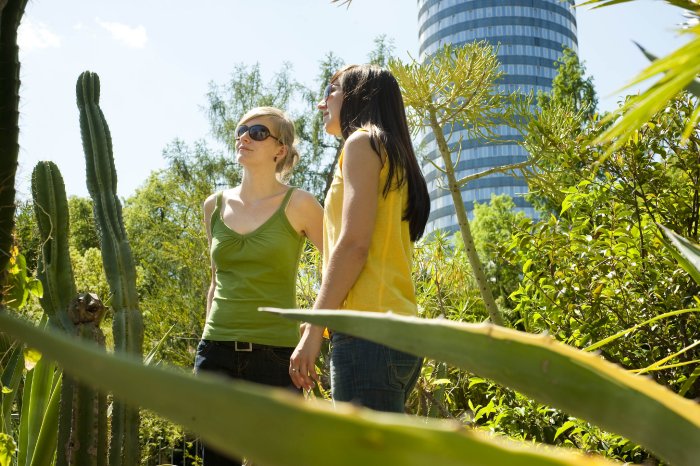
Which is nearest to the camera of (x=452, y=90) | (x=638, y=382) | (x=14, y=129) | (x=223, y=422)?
(x=223, y=422)

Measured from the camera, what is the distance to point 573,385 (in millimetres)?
553

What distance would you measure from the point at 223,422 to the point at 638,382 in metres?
0.36

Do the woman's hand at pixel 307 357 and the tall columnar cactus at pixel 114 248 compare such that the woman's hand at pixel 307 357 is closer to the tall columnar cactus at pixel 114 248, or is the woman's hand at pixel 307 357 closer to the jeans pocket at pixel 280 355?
the jeans pocket at pixel 280 355

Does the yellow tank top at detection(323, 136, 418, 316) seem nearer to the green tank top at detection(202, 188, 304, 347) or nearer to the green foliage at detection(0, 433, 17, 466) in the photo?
the green tank top at detection(202, 188, 304, 347)

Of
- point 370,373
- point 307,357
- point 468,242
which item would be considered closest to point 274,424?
point 370,373

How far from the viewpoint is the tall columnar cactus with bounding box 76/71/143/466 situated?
141 inches

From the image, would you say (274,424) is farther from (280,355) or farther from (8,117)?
(280,355)

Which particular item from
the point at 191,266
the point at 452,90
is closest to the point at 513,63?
the point at 191,266

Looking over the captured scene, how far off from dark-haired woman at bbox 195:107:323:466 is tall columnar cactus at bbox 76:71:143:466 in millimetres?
796

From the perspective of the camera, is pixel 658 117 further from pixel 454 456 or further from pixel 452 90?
pixel 454 456

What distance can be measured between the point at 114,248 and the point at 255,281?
4.50ft

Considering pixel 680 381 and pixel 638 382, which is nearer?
pixel 638 382

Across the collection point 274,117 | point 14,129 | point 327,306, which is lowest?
point 327,306

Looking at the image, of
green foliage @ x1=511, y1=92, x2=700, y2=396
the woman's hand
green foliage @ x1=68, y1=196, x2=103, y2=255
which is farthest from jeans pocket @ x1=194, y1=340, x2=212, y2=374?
green foliage @ x1=68, y1=196, x2=103, y2=255
